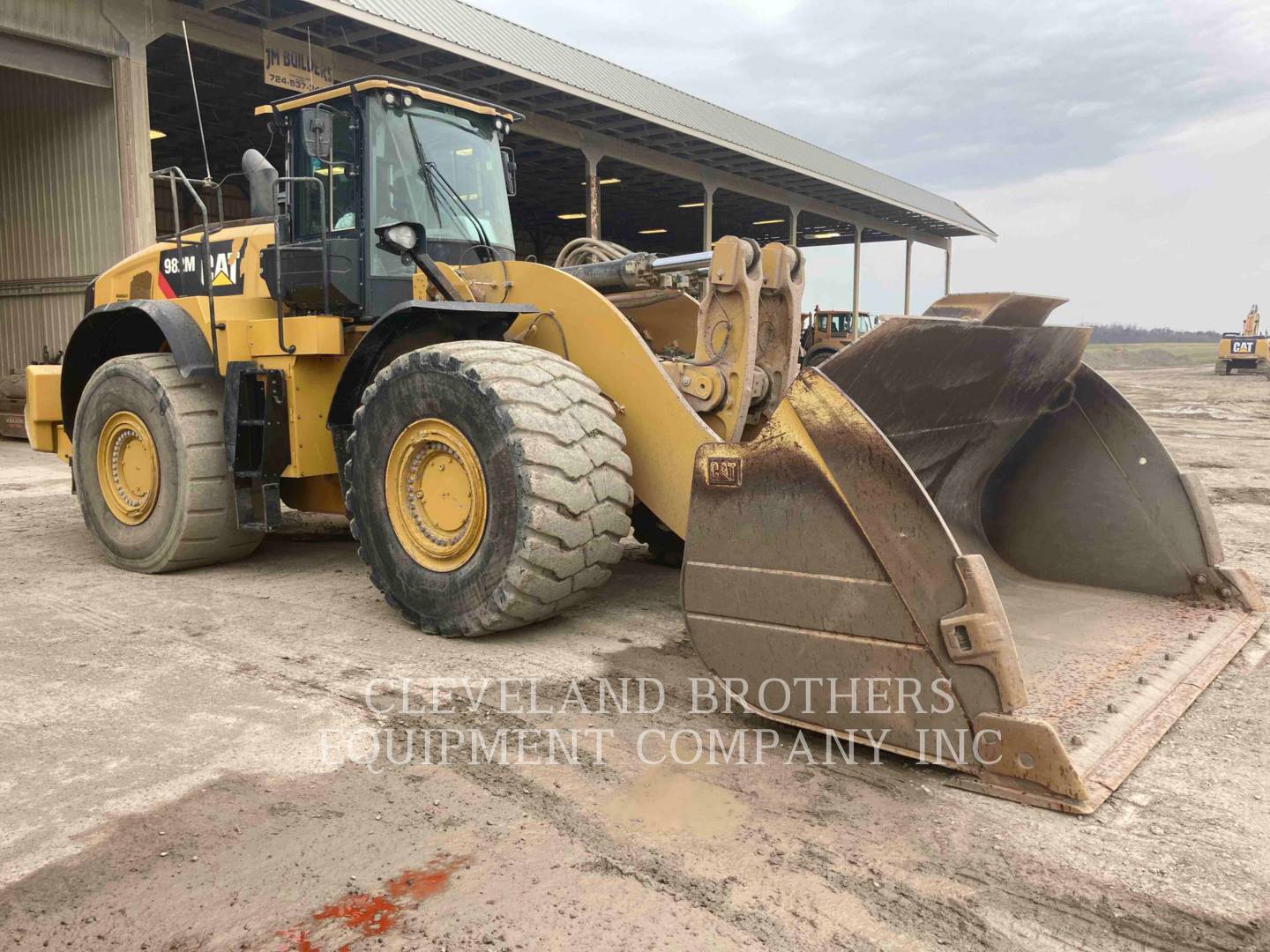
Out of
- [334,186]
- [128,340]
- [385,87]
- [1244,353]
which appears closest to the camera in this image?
[385,87]

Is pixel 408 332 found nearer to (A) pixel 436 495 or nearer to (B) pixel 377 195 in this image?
(B) pixel 377 195

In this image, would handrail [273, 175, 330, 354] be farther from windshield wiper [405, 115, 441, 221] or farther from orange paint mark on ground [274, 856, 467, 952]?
orange paint mark on ground [274, 856, 467, 952]

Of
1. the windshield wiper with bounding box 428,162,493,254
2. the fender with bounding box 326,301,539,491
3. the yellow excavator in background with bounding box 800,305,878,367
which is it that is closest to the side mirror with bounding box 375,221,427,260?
the fender with bounding box 326,301,539,491

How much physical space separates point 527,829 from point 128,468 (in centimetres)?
442

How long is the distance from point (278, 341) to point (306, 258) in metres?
0.46

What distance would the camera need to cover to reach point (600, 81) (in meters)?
19.1

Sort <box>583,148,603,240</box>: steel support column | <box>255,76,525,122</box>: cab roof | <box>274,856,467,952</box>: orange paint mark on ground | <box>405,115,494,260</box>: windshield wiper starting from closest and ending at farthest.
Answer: <box>274,856,467,952</box>: orange paint mark on ground < <box>255,76,525,122</box>: cab roof < <box>405,115,494,260</box>: windshield wiper < <box>583,148,603,240</box>: steel support column

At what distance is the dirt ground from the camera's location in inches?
87.3

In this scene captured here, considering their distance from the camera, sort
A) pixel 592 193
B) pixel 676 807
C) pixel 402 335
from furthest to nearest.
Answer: pixel 592 193, pixel 402 335, pixel 676 807

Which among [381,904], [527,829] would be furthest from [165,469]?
[381,904]

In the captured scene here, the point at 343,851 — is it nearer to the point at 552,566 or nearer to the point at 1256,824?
the point at 552,566

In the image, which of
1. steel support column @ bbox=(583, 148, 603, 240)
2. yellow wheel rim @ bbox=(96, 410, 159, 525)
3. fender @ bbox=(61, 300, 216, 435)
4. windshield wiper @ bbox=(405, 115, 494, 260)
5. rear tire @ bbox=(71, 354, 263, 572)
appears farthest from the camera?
steel support column @ bbox=(583, 148, 603, 240)

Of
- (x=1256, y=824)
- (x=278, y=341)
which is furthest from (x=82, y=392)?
(x=1256, y=824)

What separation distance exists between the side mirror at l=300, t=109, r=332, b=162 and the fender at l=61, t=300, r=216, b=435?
1623 mm
